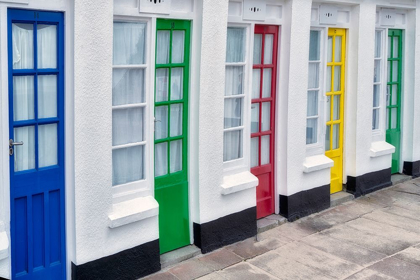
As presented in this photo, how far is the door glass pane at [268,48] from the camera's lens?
7793mm

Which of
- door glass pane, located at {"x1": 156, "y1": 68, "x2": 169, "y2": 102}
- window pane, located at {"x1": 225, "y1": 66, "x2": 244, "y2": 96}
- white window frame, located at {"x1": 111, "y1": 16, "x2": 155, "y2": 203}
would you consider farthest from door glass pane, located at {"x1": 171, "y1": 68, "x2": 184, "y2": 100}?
window pane, located at {"x1": 225, "y1": 66, "x2": 244, "y2": 96}

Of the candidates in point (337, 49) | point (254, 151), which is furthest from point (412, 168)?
point (254, 151)

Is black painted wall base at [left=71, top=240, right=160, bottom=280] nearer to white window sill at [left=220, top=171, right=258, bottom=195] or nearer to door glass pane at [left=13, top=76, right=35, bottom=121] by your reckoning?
white window sill at [left=220, top=171, right=258, bottom=195]

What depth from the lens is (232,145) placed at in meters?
7.43

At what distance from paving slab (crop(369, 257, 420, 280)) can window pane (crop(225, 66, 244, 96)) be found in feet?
8.69

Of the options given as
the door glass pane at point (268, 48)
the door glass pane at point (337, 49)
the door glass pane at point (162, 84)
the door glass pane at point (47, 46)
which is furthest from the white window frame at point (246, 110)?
the door glass pane at point (47, 46)

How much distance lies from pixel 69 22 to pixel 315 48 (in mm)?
4271

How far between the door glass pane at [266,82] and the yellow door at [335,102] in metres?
1.38

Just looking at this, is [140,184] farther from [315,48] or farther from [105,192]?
[315,48]

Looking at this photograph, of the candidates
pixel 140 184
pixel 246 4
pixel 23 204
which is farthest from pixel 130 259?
pixel 246 4

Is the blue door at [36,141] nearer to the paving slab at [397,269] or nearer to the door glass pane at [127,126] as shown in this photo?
the door glass pane at [127,126]

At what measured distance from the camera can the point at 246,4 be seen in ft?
23.7

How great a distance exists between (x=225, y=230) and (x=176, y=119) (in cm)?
153

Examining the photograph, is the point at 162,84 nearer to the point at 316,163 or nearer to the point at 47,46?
the point at 47,46
